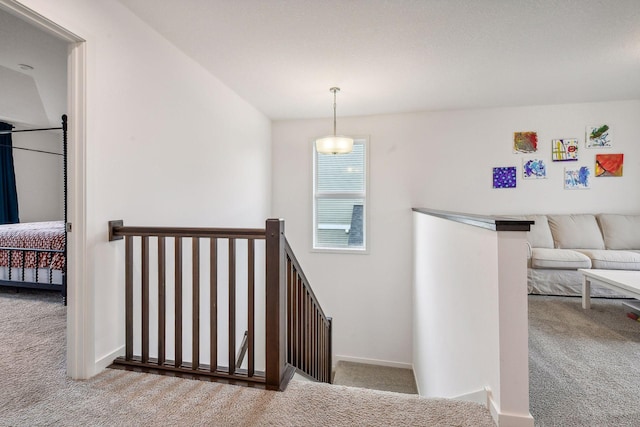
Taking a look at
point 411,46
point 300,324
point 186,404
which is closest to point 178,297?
point 186,404

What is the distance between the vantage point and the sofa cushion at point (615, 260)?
9.77 ft

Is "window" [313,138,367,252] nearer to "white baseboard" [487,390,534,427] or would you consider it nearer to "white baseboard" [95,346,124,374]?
"white baseboard" [95,346,124,374]

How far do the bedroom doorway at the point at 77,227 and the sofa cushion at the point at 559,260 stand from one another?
4.01 meters

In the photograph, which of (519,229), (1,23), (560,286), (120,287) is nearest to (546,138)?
(560,286)

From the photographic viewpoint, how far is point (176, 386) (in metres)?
1.52

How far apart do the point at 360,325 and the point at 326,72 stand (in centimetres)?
335

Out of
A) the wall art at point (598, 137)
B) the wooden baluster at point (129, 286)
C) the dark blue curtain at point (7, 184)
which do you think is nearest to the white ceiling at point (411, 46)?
the wall art at point (598, 137)

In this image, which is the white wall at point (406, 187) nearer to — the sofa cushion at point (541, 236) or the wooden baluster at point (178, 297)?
the sofa cushion at point (541, 236)

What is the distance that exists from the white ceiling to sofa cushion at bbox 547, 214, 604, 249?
147 centimetres

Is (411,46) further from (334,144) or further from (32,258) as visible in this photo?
A: (32,258)

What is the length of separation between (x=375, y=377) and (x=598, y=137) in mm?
4210

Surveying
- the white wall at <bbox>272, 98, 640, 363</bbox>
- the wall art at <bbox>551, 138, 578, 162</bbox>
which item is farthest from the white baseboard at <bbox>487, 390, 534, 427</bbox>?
the wall art at <bbox>551, 138, 578, 162</bbox>

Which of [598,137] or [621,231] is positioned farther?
[598,137]

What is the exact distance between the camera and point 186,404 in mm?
1376
